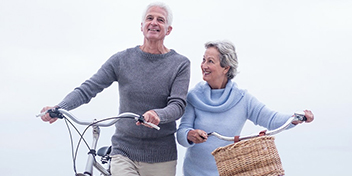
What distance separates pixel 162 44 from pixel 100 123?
1055 millimetres

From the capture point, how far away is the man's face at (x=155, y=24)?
374 centimetres

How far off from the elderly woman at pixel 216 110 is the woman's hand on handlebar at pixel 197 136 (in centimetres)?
10

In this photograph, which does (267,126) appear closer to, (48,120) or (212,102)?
(212,102)

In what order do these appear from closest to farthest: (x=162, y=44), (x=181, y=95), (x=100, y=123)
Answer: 1. (x=100, y=123)
2. (x=181, y=95)
3. (x=162, y=44)

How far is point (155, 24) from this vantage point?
3.72 m

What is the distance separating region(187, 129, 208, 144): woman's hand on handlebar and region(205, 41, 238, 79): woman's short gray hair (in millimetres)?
677

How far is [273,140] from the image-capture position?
3256 mm

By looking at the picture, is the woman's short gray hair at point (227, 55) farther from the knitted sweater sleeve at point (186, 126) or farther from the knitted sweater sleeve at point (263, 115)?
the knitted sweater sleeve at point (186, 126)

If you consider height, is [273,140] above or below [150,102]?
below

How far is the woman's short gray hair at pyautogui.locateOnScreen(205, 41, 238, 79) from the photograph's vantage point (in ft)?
13.1

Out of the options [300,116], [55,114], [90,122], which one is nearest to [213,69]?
[300,116]

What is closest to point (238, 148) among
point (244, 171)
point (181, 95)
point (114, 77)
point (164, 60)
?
point (244, 171)

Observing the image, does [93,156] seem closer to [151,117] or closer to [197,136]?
[151,117]

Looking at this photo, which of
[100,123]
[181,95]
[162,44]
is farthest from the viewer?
[162,44]
